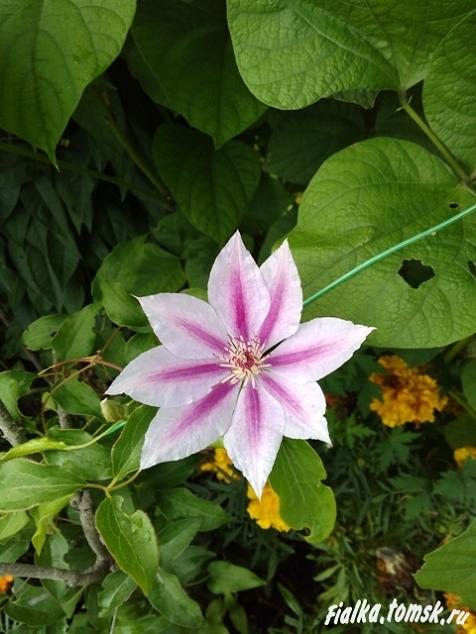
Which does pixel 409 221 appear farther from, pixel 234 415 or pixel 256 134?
pixel 256 134

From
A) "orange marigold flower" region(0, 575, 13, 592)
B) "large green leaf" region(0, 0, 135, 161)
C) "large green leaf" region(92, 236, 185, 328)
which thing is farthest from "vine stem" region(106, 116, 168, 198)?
"orange marigold flower" region(0, 575, 13, 592)

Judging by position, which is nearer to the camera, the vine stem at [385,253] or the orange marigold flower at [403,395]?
the vine stem at [385,253]

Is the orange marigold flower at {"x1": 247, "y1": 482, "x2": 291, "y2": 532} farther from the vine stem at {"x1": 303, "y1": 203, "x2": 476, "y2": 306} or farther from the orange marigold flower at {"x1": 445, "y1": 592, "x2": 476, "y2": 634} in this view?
the vine stem at {"x1": 303, "y1": 203, "x2": 476, "y2": 306}

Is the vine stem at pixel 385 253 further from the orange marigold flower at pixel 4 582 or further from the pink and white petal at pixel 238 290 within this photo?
the orange marigold flower at pixel 4 582

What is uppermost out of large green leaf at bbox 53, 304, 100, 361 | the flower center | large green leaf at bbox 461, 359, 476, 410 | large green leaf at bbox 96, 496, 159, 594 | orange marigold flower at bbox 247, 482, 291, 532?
the flower center

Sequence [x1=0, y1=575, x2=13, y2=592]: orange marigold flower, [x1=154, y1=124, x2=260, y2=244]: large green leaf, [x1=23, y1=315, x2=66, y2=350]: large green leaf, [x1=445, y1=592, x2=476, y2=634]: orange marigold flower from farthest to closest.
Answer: [x1=0, y1=575, x2=13, y2=592]: orange marigold flower
[x1=154, y1=124, x2=260, y2=244]: large green leaf
[x1=445, y1=592, x2=476, y2=634]: orange marigold flower
[x1=23, y1=315, x2=66, y2=350]: large green leaf

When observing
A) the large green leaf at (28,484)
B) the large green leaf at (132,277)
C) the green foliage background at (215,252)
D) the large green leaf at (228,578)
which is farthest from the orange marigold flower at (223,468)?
the large green leaf at (28,484)

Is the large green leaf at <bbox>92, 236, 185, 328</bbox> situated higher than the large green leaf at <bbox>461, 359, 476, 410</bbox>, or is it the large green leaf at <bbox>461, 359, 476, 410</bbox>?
the large green leaf at <bbox>92, 236, 185, 328</bbox>
